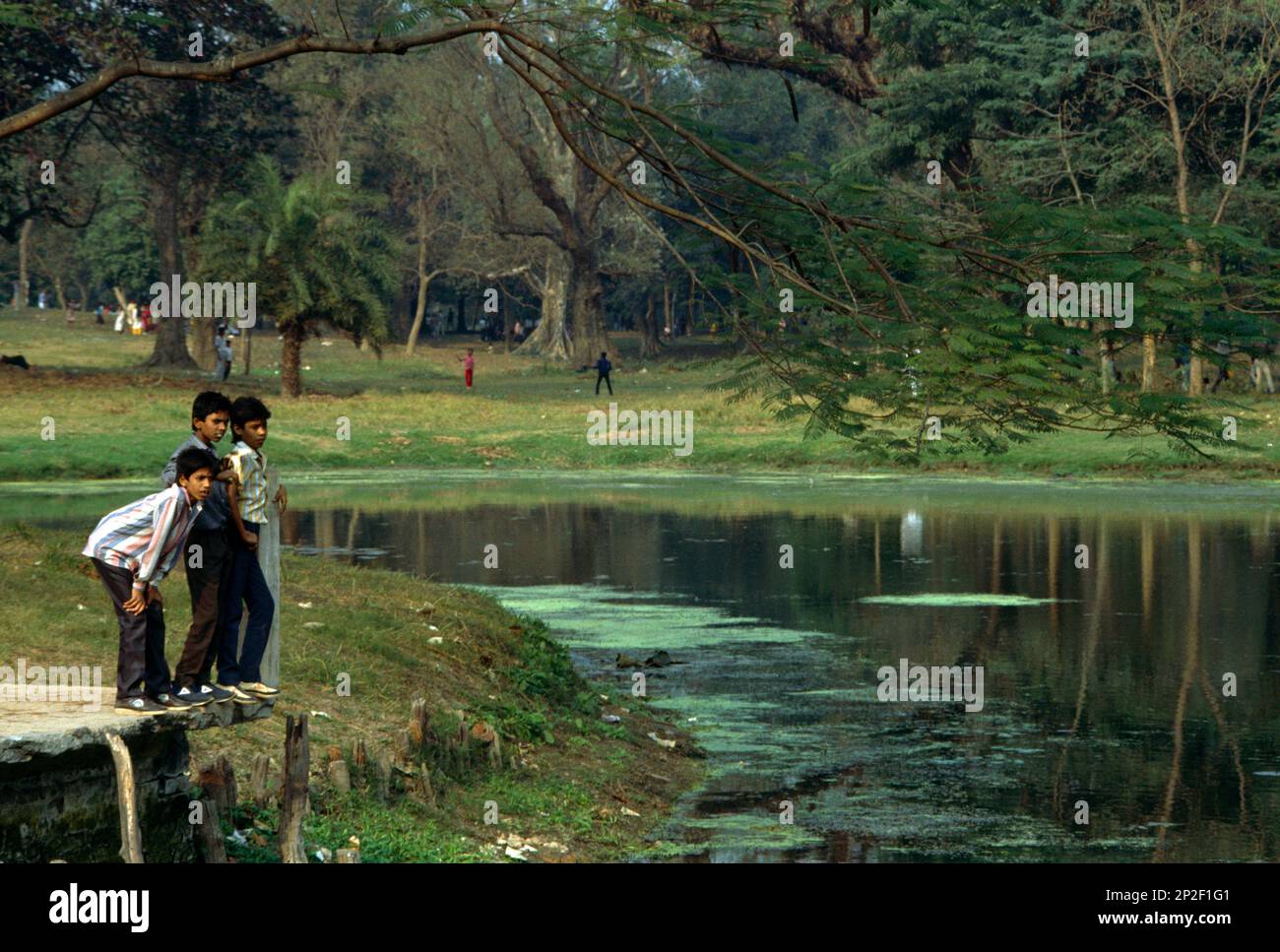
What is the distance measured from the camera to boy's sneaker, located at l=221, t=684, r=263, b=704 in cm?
1020

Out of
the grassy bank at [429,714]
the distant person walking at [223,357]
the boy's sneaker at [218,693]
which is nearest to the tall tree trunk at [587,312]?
the distant person walking at [223,357]

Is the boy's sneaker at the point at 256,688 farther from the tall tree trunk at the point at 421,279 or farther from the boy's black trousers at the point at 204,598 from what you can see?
the tall tree trunk at the point at 421,279

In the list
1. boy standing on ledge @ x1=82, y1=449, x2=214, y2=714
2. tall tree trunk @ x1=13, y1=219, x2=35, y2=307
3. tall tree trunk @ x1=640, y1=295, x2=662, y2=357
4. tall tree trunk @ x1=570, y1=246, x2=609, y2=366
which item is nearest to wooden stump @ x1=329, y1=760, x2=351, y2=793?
boy standing on ledge @ x1=82, y1=449, x2=214, y2=714

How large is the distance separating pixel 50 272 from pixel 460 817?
99.3m

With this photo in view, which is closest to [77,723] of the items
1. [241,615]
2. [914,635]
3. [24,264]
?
[241,615]

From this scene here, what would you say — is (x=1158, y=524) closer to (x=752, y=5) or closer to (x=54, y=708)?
(x=752, y=5)

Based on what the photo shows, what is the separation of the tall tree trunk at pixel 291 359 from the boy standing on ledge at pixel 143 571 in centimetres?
4414

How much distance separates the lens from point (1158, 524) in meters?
32.6

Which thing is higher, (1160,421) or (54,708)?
(1160,421)

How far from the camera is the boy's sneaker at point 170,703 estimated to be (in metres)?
9.58

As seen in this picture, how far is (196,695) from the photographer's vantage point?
9.92 metres

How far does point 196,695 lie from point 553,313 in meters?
81.9

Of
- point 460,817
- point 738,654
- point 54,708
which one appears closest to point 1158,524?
point 738,654

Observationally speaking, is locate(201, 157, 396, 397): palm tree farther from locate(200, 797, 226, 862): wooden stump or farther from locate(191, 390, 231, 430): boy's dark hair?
locate(200, 797, 226, 862): wooden stump
